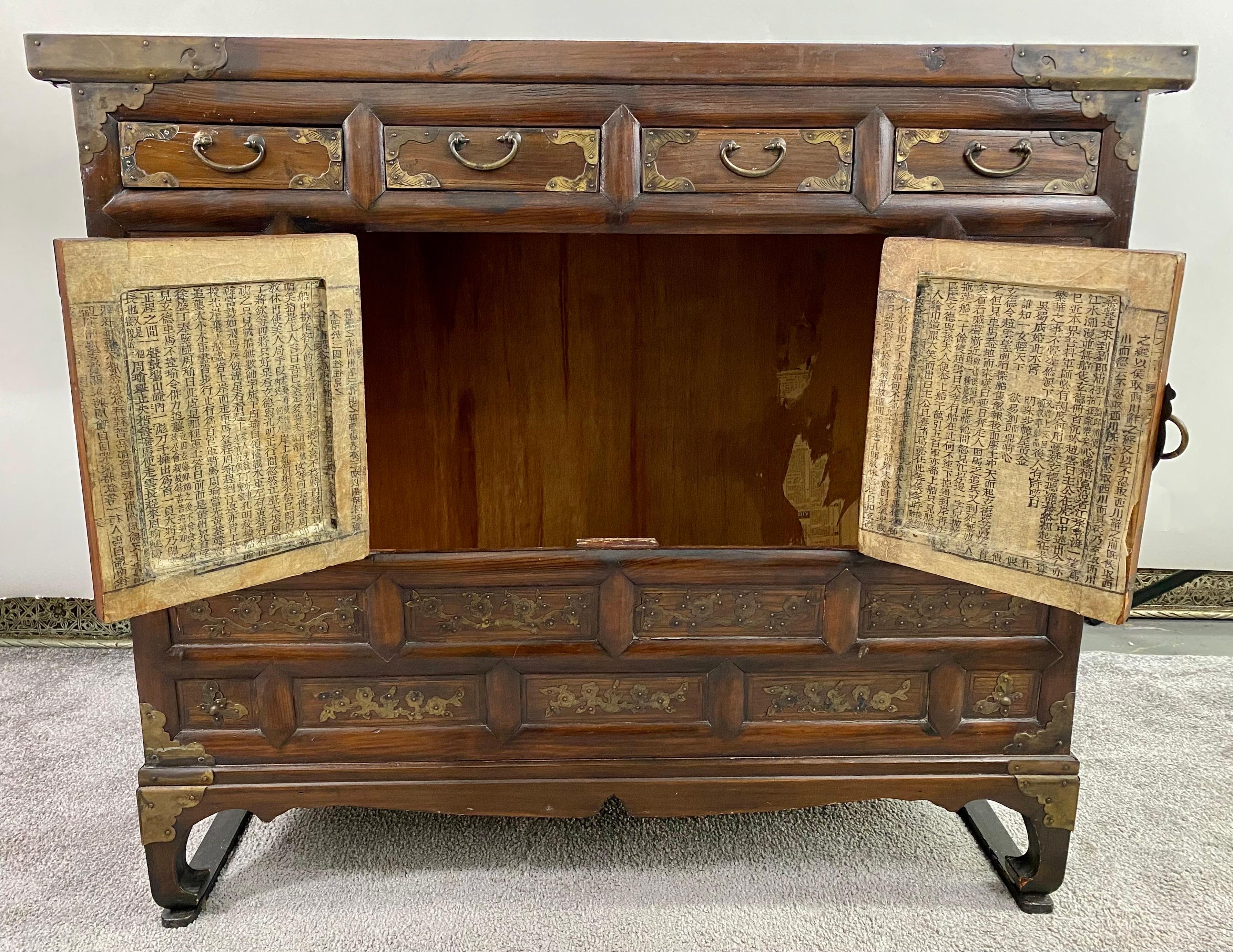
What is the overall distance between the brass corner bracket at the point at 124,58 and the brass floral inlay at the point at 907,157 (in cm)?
92

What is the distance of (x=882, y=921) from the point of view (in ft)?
5.15

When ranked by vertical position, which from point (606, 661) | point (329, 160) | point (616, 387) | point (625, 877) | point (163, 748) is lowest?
point (625, 877)

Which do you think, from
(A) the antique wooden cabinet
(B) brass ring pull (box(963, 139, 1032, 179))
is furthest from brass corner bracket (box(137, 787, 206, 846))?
(B) brass ring pull (box(963, 139, 1032, 179))

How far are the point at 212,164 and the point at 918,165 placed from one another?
0.97m

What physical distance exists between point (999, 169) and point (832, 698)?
32.6 inches

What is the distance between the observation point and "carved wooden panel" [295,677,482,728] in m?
1.54

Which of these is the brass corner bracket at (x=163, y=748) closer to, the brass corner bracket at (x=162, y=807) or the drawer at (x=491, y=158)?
the brass corner bracket at (x=162, y=807)

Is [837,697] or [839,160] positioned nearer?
[839,160]

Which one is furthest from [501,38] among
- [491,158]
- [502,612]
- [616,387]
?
[502,612]

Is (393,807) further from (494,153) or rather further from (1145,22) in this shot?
(1145,22)

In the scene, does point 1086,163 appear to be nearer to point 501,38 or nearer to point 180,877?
point 501,38

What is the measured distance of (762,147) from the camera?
1.37m

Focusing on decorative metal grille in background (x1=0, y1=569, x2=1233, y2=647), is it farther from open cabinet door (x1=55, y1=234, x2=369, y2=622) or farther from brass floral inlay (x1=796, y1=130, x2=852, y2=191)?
brass floral inlay (x1=796, y1=130, x2=852, y2=191)

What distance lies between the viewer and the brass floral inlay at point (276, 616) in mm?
1485
